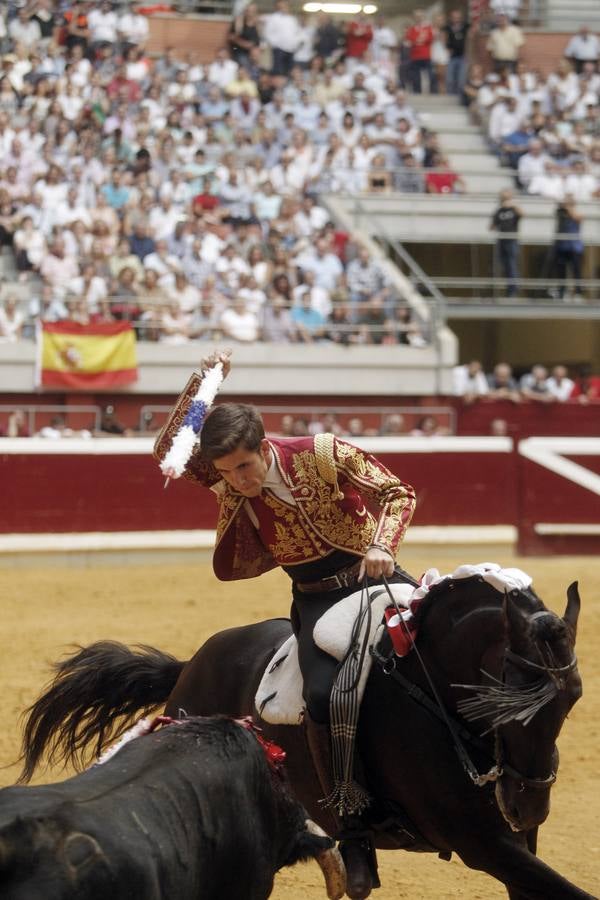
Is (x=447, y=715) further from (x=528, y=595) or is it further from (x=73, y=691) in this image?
(x=73, y=691)

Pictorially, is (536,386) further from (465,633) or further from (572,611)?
(572,611)

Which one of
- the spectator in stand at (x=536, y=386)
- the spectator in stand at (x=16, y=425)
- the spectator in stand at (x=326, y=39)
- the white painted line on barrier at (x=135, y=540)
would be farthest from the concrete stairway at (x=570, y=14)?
the spectator in stand at (x=16, y=425)

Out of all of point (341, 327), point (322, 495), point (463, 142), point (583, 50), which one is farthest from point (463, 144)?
point (322, 495)

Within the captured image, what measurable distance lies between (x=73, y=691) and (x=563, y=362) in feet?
49.7

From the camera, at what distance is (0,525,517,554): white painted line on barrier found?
11398mm

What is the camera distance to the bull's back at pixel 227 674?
415 centimetres

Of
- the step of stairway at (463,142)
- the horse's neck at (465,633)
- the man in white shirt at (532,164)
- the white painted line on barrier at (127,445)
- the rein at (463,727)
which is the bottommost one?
the white painted line on barrier at (127,445)

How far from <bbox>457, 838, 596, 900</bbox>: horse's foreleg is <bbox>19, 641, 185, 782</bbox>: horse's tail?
1.28m

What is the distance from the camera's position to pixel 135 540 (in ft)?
38.1

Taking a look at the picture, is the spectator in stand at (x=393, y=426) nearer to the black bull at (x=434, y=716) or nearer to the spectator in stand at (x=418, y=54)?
the spectator in stand at (x=418, y=54)

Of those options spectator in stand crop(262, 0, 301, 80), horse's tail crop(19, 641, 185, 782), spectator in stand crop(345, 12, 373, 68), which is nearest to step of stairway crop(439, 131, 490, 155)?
spectator in stand crop(345, 12, 373, 68)

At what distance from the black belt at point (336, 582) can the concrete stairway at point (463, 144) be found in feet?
48.6

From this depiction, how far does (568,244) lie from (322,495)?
546 inches

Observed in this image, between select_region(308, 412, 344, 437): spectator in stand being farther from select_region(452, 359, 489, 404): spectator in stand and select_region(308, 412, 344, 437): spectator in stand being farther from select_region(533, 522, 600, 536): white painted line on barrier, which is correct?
select_region(533, 522, 600, 536): white painted line on barrier
